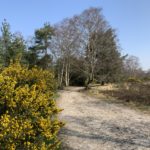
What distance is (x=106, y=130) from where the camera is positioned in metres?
8.57

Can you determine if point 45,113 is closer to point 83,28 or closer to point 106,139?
point 106,139

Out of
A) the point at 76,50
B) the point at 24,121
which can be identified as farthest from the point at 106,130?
the point at 76,50

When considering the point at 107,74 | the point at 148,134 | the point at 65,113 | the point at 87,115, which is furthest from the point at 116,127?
the point at 107,74

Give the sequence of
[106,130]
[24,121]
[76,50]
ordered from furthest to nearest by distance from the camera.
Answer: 1. [76,50]
2. [106,130]
3. [24,121]

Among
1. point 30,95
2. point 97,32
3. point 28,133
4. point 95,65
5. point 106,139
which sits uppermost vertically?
point 97,32

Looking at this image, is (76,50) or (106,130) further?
(76,50)

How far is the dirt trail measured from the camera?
22.9 feet

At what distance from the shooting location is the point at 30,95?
5.04 meters

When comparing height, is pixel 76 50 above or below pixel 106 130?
above

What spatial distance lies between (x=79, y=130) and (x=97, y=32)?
19541 mm

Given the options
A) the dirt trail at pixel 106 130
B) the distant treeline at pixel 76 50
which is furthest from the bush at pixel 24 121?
the distant treeline at pixel 76 50

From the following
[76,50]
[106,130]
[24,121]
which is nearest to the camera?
[24,121]

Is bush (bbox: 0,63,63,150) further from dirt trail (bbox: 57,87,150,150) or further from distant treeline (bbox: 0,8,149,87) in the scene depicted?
distant treeline (bbox: 0,8,149,87)

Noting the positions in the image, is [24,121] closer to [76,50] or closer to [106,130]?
[106,130]
